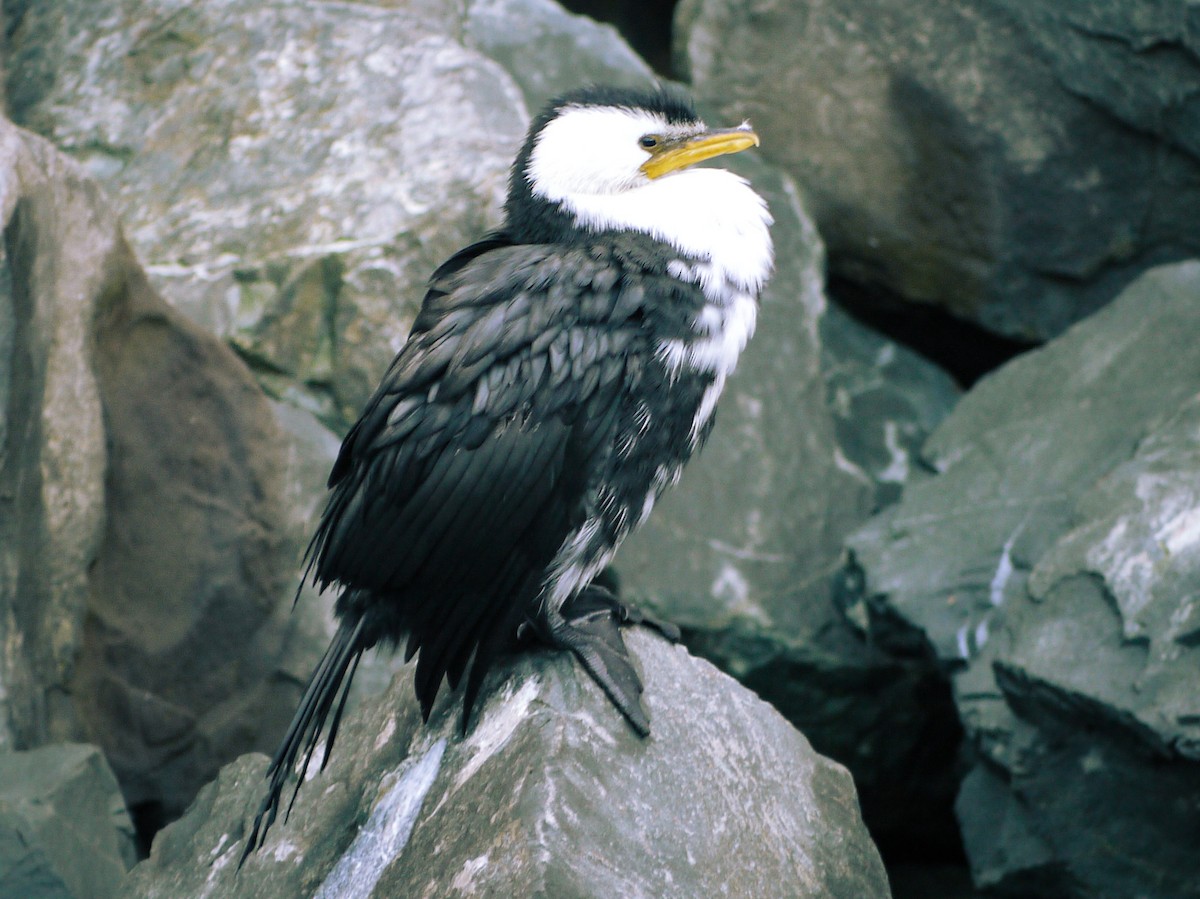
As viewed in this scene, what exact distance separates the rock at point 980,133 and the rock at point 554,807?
300 cm

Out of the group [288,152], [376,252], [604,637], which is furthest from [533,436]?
[288,152]

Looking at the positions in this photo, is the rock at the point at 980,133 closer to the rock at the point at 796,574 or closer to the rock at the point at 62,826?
the rock at the point at 796,574

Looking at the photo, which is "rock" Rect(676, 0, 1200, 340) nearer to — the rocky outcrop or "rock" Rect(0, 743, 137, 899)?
the rocky outcrop

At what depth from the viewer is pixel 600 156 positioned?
2.92 meters

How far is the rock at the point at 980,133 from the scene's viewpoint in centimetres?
502

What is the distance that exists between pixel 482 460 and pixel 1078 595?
169cm

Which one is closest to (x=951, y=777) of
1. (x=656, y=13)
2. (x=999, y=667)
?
(x=999, y=667)

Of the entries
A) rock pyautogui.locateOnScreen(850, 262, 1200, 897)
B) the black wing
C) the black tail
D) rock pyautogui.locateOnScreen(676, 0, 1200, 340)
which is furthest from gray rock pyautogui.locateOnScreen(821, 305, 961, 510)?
the black tail

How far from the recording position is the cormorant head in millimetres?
2887

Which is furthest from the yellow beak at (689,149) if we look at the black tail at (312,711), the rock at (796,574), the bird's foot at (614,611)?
the rock at (796,574)

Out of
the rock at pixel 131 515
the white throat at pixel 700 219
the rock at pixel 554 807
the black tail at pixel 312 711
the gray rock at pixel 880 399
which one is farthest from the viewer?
the gray rock at pixel 880 399

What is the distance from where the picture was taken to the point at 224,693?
4.03 metres

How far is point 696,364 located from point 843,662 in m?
2.01

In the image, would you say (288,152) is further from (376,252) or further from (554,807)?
(554,807)
